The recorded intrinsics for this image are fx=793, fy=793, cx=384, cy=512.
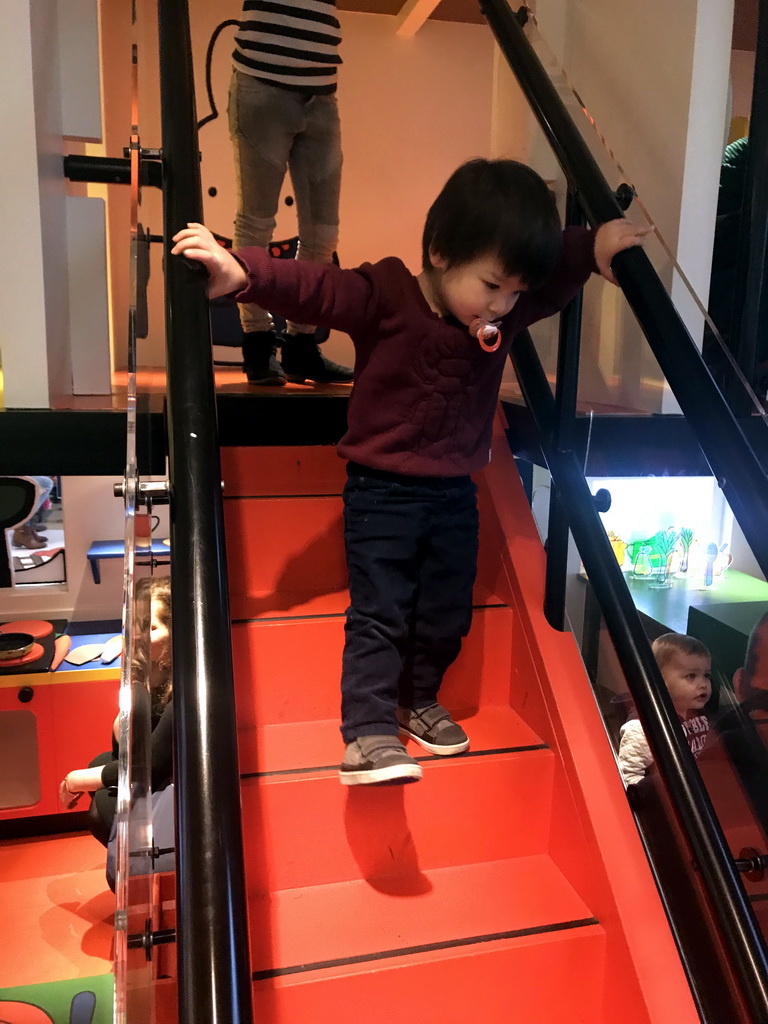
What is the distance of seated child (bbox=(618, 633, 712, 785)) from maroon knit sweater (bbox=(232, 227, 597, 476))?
1.60 feet

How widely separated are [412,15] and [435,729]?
3887 mm

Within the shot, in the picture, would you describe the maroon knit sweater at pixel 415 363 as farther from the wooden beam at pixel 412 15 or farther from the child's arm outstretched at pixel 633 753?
the wooden beam at pixel 412 15

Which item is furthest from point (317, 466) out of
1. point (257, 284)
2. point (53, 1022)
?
point (53, 1022)

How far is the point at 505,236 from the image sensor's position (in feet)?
3.95

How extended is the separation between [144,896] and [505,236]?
100 centimetres

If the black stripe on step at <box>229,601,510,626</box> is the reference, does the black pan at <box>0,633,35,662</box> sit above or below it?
below

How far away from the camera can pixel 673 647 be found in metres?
1.46

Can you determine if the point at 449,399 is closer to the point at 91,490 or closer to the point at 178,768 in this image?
the point at 178,768

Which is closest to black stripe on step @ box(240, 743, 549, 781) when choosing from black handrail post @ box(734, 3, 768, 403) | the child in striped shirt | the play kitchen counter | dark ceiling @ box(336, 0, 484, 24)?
black handrail post @ box(734, 3, 768, 403)

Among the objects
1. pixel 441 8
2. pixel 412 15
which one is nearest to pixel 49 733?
pixel 412 15

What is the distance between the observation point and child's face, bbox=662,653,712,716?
134 cm

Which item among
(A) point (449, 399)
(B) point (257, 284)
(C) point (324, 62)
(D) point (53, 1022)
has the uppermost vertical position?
(C) point (324, 62)

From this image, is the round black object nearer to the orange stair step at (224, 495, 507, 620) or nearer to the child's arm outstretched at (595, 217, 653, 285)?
the orange stair step at (224, 495, 507, 620)

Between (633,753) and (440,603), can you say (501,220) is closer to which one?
(440,603)
